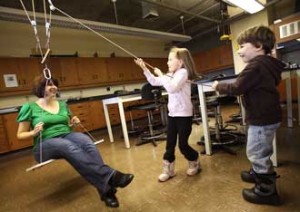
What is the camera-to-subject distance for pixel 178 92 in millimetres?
1766

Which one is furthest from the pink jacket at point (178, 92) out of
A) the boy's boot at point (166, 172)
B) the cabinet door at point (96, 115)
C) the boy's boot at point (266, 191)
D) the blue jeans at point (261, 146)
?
the cabinet door at point (96, 115)

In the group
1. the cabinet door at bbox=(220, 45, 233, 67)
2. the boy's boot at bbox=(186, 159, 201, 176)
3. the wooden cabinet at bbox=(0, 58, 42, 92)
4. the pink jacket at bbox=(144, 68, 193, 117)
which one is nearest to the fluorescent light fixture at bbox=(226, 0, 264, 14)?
the pink jacket at bbox=(144, 68, 193, 117)

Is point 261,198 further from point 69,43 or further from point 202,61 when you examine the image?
point 202,61

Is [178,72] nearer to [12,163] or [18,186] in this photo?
[18,186]

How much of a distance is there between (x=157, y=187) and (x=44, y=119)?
1.14 metres

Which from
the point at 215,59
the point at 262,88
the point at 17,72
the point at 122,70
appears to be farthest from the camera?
the point at 215,59

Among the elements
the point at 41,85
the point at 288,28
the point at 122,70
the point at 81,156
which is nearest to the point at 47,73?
the point at 41,85

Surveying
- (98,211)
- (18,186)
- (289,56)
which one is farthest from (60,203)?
(289,56)

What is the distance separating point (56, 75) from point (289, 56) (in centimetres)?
620

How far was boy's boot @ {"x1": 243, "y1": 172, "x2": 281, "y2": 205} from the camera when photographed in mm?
1315

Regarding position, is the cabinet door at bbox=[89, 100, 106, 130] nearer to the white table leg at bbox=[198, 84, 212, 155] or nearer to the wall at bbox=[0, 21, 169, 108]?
the wall at bbox=[0, 21, 169, 108]

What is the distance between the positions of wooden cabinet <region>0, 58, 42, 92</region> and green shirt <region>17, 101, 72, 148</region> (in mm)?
3193

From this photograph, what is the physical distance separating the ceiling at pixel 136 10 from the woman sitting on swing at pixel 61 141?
2.93 meters

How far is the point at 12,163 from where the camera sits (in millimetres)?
3393
